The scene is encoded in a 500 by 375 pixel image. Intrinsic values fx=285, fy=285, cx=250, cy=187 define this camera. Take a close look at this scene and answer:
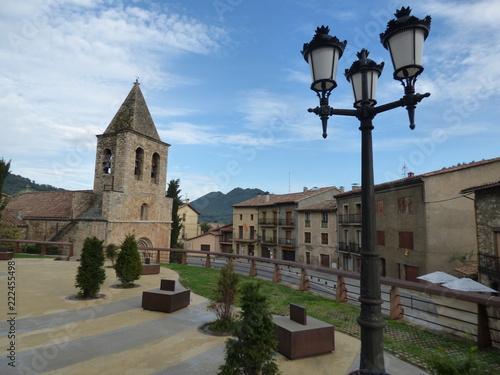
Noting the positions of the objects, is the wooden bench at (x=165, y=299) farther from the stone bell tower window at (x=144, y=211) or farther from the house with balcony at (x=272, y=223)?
the house with balcony at (x=272, y=223)

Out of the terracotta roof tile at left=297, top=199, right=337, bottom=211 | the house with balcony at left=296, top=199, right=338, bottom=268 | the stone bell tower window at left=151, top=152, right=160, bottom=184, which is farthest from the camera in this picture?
the terracotta roof tile at left=297, top=199, right=337, bottom=211

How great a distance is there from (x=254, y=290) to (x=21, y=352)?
13.5ft

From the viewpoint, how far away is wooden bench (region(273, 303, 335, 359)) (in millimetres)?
Answer: 4738

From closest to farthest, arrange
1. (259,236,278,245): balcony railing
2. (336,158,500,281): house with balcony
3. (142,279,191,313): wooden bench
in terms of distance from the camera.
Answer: (142,279,191,313): wooden bench
(336,158,500,281): house with balcony
(259,236,278,245): balcony railing

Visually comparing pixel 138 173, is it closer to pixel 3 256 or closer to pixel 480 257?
pixel 3 256

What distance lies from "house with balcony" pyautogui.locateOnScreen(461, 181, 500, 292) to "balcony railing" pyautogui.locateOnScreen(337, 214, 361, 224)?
48.7 feet

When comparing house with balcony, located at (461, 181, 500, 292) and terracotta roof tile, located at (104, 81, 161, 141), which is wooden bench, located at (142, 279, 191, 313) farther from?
terracotta roof tile, located at (104, 81, 161, 141)

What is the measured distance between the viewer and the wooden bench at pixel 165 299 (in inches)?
282

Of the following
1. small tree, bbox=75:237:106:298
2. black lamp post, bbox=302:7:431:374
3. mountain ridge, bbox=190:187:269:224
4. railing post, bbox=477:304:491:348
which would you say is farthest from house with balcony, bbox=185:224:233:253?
mountain ridge, bbox=190:187:269:224

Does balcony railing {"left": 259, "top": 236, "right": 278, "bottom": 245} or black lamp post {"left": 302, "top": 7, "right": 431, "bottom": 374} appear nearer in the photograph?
black lamp post {"left": 302, "top": 7, "right": 431, "bottom": 374}

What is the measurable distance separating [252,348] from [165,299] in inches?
167

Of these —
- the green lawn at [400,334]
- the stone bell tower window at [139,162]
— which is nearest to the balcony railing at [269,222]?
the stone bell tower window at [139,162]

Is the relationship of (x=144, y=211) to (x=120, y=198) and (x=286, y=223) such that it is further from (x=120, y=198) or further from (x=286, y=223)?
(x=286, y=223)

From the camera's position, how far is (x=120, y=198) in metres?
21.7
